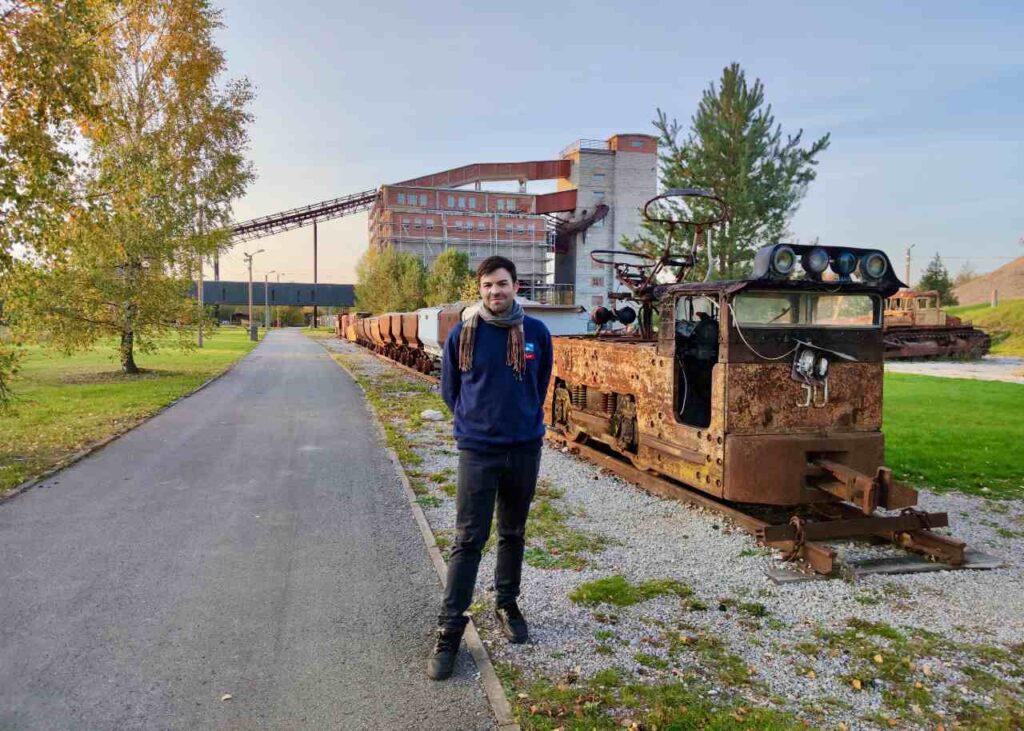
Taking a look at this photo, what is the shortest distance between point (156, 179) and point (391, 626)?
13.0 metres

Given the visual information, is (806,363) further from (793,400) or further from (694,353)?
(694,353)

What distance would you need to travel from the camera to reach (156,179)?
13961mm

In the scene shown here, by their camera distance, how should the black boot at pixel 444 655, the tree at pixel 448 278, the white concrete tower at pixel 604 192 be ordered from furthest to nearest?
the white concrete tower at pixel 604 192 → the tree at pixel 448 278 → the black boot at pixel 444 655

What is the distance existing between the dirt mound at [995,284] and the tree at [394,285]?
6463cm

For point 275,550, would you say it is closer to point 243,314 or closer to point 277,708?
point 277,708

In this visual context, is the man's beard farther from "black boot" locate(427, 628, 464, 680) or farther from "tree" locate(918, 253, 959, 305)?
"tree" locate(918, 253, 959, 305)

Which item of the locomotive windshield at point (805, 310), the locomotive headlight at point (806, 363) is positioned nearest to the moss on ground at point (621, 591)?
the locomotive headlight at point (806, 363)

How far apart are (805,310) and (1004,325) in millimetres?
45290

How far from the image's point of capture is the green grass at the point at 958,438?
7.91 m

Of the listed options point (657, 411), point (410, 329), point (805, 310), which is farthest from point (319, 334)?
point (805, 310)

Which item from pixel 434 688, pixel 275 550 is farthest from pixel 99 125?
pixel 434 688

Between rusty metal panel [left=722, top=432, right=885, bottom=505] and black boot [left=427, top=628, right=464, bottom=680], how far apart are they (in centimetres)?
288

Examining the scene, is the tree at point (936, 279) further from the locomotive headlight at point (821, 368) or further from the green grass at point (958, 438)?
the locomotive headlight at point (821, 368)

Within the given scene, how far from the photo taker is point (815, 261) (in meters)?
5.65
